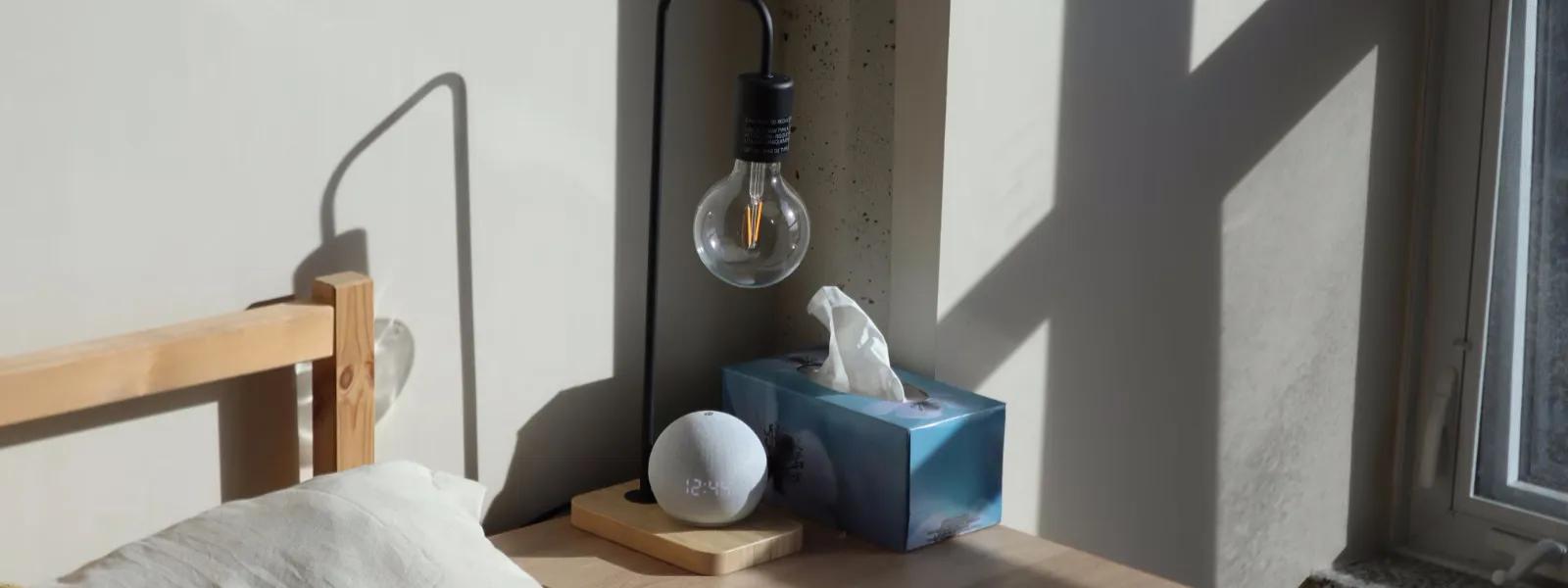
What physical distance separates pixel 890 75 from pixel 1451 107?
3.11 ft

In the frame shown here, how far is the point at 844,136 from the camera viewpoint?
59.2 inches

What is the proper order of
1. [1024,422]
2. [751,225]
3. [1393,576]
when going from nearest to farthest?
[751,225] < [1024,422] < [1393,576]

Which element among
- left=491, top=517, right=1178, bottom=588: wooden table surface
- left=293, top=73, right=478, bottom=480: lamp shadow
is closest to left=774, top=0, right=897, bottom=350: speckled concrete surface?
left=491, top=517, right=1178, bottom=588: wooden table surface

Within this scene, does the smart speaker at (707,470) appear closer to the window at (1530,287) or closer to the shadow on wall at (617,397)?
the shadow on wall at (617,397)

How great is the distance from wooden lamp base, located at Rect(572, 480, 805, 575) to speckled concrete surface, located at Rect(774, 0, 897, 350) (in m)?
0.30

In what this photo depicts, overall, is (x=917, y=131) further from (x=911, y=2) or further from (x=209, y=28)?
(x=209, y=28)

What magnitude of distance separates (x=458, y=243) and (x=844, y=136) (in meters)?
0.42

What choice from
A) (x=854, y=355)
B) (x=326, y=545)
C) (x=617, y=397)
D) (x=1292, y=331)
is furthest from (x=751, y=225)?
(x=1292, y=331)

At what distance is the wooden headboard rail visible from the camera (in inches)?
39.9

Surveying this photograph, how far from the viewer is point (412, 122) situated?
124cm

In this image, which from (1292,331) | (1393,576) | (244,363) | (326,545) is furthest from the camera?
(1393,576)

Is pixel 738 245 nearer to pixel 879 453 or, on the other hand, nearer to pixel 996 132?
pixel 879 453

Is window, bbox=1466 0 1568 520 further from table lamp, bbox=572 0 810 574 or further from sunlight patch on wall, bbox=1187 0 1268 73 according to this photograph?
table lamp, bbox=572 0 810 574

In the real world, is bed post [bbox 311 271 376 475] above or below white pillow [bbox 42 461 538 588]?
above
